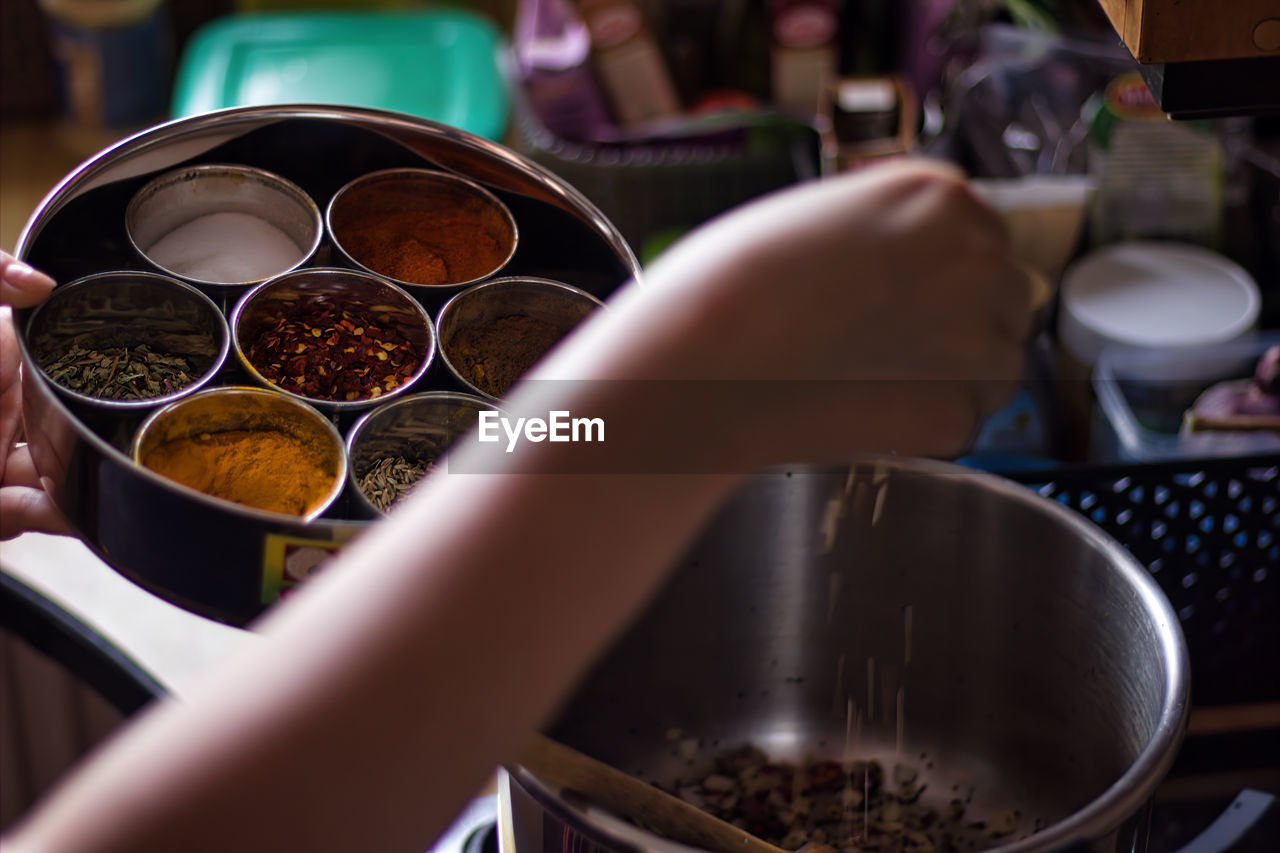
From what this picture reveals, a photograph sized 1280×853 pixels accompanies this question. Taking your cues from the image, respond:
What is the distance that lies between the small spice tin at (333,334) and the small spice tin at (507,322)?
16mm

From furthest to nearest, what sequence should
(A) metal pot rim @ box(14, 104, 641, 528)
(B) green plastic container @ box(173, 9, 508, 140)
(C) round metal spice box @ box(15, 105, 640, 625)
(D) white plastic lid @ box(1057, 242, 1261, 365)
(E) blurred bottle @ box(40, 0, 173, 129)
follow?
(E) blurred bottle @ box(40, 0, 173, 129) → (B) green plastic container @ box(173, 9, 508, 140) → (D) white plastic lid @ box(1057, 242, 1261, 365) → (A) metal pot rim @ box(14, 104, 641, 528) → (C) round metal spice box @ box(15, 105, 640, 625)

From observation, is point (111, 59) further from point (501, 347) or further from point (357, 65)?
point (501, 347)

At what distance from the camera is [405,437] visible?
0.55 metres

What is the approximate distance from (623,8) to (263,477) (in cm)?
105

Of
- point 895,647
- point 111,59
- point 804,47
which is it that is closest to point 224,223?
point 895,647

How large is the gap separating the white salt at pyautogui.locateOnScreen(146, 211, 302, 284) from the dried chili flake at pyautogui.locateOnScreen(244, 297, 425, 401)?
0.03 metres

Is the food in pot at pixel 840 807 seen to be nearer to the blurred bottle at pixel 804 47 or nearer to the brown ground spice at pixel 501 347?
the brown ground spice at pixel 501 347

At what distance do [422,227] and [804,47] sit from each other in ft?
3.15

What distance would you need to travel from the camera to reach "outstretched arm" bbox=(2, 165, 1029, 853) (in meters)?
0.34

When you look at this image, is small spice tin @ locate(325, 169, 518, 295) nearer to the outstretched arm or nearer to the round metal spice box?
the round metal spice box

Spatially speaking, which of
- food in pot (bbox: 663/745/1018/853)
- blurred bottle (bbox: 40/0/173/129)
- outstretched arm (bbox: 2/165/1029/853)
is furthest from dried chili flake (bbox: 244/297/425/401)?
blurred bottle (bbox: 40/0/173/129)

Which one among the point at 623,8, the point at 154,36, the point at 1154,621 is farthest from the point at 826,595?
the point at 154,36

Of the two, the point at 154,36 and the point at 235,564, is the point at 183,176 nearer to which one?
the point at 235,564

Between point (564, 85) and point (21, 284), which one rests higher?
point (21, 284)
